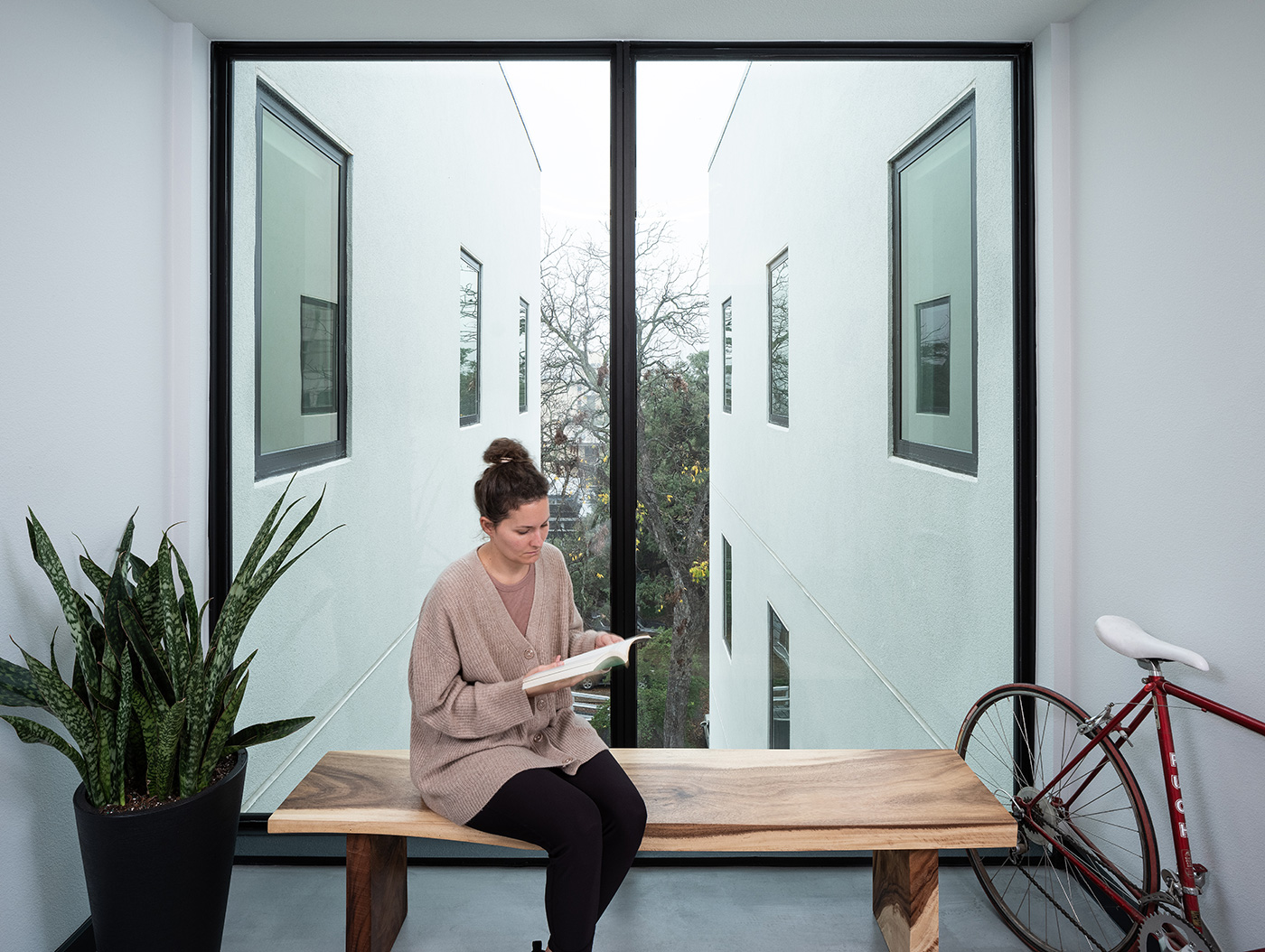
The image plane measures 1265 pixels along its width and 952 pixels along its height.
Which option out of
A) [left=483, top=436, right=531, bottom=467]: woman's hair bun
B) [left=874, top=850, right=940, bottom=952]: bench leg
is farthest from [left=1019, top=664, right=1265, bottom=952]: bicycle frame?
[left=483, top=436, right=531, bottom=467]: woman's hair bun

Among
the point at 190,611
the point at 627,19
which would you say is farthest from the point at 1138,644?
the point at 190,611

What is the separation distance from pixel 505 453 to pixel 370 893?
1.16m

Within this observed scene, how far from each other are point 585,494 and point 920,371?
1.17 m

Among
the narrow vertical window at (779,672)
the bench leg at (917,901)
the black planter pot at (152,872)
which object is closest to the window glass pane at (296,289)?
the black planter pot at (152,872)

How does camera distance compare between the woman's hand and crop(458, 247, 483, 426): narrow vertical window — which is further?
crop(458, 247, 483, 426): narrow vertical window

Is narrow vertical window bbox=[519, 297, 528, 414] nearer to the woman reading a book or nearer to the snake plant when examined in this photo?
the woman reading a book

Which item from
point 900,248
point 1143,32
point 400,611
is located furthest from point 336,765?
point 1143,32

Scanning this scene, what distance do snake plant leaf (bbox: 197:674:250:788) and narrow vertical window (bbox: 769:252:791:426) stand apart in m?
1.83

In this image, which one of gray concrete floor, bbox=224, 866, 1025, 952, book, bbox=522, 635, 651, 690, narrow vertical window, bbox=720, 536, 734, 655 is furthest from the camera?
narrow vertical window, bbox=720, 536, 734, 655

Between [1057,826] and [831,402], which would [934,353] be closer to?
[831,402]

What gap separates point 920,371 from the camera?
9.26 feet

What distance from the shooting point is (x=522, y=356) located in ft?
9.37

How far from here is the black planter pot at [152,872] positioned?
1.97m

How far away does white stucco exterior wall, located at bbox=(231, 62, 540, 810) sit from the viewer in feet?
9.31
